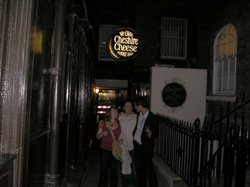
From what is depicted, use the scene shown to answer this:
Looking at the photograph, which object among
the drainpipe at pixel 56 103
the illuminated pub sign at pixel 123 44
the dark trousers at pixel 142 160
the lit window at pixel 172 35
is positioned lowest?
the dark trousers at pixel 142 160

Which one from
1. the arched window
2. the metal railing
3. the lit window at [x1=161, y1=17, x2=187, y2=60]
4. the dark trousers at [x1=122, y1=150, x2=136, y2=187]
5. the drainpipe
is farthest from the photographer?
the lit window at [x1=161, y1=17, x2=187, y2=60]

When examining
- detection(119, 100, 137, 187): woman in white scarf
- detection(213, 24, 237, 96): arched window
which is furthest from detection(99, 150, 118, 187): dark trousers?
detection(213, 24, 237, 96): arched window

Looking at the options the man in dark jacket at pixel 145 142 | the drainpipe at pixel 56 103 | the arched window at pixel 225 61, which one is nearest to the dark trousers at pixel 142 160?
the man in dark jacket at pixel 145 142

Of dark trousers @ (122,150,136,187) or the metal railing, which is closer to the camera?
the metal railing

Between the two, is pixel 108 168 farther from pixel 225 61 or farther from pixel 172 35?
pixel 172 35

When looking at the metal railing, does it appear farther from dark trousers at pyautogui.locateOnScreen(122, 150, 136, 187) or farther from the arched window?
the arched window

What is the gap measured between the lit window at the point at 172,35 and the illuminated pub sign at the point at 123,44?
5.22m

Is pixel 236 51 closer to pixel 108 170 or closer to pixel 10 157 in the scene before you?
pixel 108 170

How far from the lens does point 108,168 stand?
6.23 meters

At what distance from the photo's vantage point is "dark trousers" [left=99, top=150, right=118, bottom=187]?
6121mm

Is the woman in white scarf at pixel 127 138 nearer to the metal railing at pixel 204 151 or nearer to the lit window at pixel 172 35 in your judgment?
the metal railing at pixel 204 151

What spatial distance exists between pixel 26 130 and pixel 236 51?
9672 mm

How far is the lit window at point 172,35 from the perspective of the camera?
17188 mm

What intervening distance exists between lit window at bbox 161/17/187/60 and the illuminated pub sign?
5.22 meters
